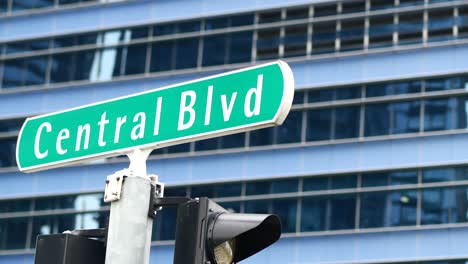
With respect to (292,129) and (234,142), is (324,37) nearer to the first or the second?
(292,129)

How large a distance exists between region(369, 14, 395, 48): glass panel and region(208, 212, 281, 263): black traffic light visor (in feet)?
111

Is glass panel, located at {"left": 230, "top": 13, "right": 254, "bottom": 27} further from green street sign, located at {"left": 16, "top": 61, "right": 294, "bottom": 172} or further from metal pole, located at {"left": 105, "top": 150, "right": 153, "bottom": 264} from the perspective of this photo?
metal pole, located at {"left": 105, "top": 150, "right": 153, "bottom": 264}

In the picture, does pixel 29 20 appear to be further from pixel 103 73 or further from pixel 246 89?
Answer: pixel 246 89

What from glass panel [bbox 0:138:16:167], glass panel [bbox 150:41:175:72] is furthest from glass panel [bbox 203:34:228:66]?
glass panel [bbox 0:138:16:167]

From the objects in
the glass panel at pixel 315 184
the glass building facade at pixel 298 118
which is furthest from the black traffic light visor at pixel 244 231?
the glass panel at pixel 315 184

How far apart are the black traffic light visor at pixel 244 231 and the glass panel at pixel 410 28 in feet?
110

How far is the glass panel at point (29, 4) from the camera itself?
43469 millimetres

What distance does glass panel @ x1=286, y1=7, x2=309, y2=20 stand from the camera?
39.6 m

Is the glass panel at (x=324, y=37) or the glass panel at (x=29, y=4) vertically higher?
the glass panel at (x=29, y=4)

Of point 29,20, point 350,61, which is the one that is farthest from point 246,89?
point 29,20

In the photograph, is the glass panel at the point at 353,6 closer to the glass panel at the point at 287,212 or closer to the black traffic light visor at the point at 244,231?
the glass panel at the point at 287,212

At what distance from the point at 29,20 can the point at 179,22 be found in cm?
546

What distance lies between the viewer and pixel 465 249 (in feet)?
117

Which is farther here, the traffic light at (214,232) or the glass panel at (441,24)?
the glass panel at (441,24)
